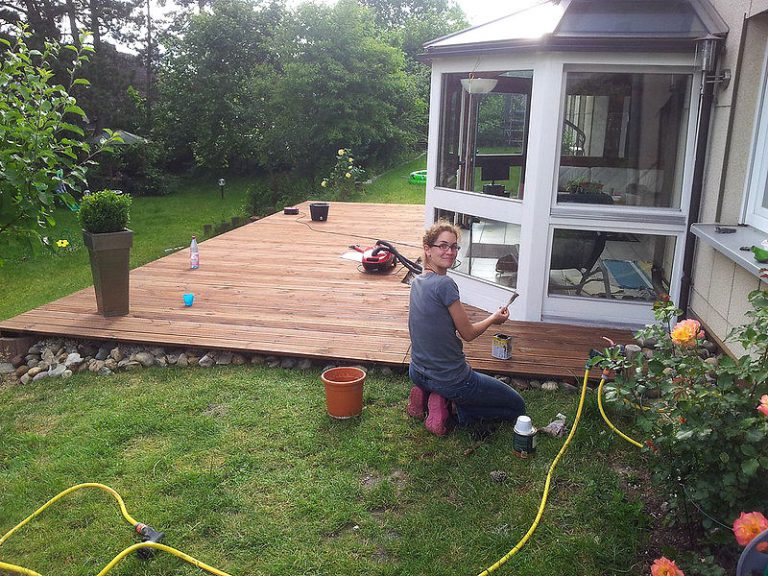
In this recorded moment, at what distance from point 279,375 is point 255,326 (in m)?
0.84

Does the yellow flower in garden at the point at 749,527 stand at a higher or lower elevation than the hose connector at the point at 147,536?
higher

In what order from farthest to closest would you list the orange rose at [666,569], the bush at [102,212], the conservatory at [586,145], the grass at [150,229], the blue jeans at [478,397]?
the grass at [150,229] → the bush at [102,212] → the conservatory at [586,145] → the blue jeans at [478,397] → the orange rose at [666,569]

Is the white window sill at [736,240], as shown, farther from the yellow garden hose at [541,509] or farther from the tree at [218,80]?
the tree at [218,80]

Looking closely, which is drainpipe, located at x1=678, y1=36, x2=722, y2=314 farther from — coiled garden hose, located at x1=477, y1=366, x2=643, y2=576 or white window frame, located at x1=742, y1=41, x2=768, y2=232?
coiled garden hose, located at x1=477, y1=366, x2=643, y2=576

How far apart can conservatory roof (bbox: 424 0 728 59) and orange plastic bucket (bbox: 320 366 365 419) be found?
289cm

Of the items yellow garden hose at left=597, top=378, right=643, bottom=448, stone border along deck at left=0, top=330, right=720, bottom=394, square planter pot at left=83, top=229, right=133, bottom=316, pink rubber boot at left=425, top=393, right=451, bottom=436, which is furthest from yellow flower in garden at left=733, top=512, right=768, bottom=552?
square planter pot at left=83, top=229, right=133, bottom=316

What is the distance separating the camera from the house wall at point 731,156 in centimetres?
409

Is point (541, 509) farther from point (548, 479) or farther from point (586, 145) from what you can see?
point (586, 145)

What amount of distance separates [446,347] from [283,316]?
242 centimetres

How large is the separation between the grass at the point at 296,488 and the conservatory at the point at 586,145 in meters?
1.45

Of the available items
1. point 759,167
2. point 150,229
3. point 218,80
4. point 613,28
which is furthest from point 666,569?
point 218,80

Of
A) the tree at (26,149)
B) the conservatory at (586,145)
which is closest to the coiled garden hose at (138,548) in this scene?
the tree at (26,149)

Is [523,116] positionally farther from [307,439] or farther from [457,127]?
[307,439]

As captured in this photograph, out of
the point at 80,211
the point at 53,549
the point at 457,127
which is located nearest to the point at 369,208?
the point at 457,127
